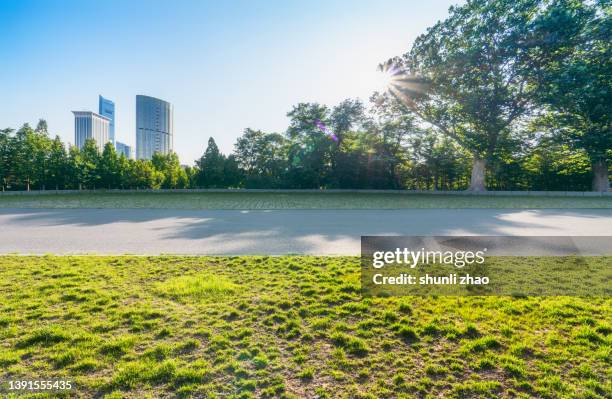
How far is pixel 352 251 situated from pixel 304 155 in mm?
23623

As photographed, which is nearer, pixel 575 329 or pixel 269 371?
pixel 269 371

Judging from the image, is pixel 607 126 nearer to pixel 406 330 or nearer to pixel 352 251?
pixel 352 251

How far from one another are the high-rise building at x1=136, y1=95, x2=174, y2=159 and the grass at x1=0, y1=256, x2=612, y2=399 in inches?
6762

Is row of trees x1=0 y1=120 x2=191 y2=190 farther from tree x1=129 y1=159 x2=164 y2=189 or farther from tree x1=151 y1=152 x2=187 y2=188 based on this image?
tree x1=151 y1=152 x2=187 y2=188

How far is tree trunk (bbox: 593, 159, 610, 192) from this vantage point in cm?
2282

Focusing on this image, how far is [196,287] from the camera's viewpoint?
12.8 feet

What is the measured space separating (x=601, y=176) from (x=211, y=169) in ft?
121

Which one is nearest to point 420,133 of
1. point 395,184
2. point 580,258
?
point 395,184

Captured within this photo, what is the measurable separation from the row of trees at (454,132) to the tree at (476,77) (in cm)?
8

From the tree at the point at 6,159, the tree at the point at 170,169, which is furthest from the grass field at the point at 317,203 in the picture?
the tree at the point at 170,169

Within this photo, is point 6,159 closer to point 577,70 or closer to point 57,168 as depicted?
point 57,168

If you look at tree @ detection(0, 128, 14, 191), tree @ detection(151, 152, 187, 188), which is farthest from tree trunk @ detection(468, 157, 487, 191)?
tree @ detection(0, 128, 14, 191)

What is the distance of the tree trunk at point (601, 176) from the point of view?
2282cm

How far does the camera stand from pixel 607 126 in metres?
20.7
